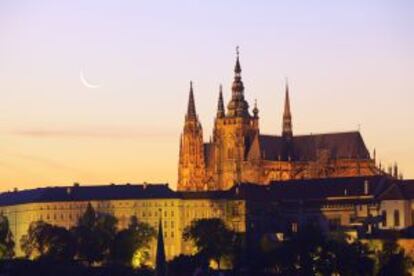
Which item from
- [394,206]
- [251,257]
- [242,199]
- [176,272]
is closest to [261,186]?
[242,199]

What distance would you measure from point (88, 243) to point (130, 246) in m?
4.77

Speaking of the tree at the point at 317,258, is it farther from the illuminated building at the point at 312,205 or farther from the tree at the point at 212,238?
the illuminated building at the point at 312,205

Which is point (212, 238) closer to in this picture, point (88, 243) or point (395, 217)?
point (88, 243)

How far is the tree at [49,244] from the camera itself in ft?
555

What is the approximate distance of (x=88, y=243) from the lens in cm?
17188

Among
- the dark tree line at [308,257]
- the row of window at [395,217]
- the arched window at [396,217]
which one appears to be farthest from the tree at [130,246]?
the arched window at [396,217]

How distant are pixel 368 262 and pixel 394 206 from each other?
114 feet

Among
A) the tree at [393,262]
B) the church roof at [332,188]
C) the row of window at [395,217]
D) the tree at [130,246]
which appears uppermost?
the church roof at [332,188]

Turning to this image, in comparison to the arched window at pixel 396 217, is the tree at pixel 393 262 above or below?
below

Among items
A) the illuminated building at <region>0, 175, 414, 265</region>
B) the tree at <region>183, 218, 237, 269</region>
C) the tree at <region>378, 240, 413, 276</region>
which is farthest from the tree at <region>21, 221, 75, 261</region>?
the tree at <region>378, 240, 413, 276</region>

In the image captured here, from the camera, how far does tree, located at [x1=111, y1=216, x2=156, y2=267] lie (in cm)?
17262

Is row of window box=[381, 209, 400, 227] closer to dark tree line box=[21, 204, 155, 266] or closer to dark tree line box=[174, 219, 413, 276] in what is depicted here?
dark tree line box=[174, 219, 413, 276]

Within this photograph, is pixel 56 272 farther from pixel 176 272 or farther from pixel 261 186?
pixel 261 186

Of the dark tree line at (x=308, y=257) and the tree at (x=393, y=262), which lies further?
the tree at (x=393, y=262)
